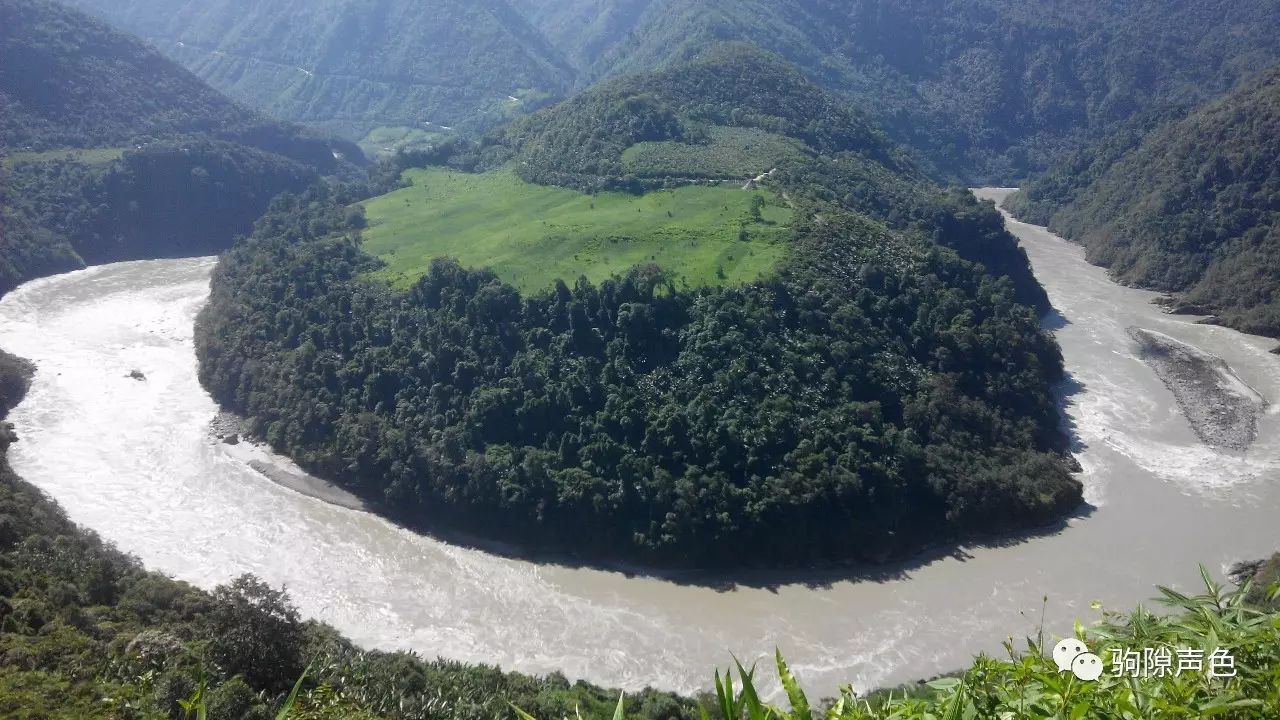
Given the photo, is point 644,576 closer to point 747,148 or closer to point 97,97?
point 747,148

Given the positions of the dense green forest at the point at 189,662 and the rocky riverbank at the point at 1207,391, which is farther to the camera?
the rocky riverbank at the point at 1207,391

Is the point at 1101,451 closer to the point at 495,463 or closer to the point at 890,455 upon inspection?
the point at 890,455

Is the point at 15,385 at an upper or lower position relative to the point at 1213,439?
lower

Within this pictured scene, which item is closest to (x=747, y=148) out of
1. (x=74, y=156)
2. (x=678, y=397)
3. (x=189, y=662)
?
(x=678, y=397)

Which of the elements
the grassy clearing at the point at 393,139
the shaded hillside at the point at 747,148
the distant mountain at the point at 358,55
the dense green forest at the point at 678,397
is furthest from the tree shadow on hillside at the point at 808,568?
the distant mountain at the point at 358,55

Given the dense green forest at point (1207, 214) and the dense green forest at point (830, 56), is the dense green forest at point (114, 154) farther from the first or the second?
the dense green forest at point (1207, 214)

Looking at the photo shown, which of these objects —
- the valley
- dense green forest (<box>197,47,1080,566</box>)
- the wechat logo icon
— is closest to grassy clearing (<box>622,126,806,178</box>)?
the valley

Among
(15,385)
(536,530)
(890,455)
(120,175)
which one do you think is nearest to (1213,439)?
(890,455)
